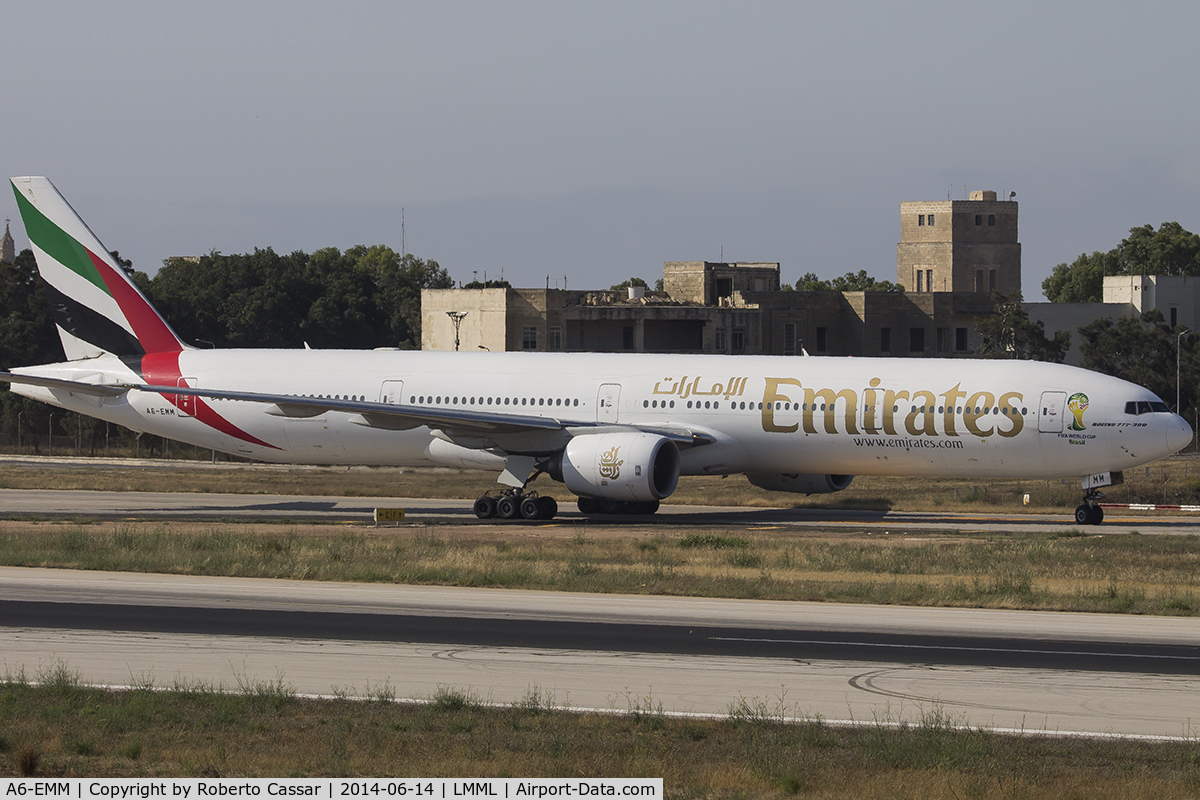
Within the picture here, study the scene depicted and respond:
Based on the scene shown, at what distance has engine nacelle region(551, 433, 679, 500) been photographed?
3591 cm

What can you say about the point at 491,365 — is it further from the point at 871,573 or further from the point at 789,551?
the point at 871,573

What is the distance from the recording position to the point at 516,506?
126ft

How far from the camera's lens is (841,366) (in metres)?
37.7

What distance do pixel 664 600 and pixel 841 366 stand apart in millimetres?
15650

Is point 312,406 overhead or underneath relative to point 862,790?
overhead

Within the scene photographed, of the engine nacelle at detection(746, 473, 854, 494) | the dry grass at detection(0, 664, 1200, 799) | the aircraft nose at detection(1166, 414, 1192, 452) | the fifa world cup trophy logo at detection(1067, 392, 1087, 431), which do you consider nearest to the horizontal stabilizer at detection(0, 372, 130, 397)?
the engine nacelle at detection(746, 473, 854, 494)

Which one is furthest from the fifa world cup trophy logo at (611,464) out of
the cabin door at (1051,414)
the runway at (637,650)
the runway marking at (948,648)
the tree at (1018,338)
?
the tree at (1018,338)

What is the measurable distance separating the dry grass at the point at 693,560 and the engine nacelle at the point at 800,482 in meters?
4.99

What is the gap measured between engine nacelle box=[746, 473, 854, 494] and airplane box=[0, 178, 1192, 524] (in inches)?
2.0

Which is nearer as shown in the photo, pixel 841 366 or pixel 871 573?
pixel 871 573

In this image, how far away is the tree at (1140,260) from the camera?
554ft

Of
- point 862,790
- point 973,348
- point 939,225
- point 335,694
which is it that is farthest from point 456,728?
point 939,225

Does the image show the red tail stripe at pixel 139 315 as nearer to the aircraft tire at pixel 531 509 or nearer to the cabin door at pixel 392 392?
the cabin door at pixel 392 392

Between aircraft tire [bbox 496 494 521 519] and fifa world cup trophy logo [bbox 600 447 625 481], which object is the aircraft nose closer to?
fifa world cup trophy logo [bbox 600 447 625 481]
